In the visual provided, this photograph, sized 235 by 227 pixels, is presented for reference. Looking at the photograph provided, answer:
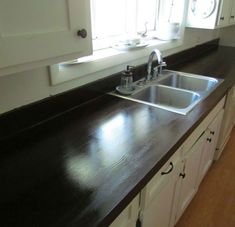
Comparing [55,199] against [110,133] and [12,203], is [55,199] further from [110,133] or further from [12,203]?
[110,133]

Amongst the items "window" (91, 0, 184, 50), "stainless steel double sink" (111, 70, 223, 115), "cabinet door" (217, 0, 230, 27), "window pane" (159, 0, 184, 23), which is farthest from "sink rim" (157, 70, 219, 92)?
"cabinet door" (217, 0, 230, 27)

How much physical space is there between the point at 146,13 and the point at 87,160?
1.68 meters

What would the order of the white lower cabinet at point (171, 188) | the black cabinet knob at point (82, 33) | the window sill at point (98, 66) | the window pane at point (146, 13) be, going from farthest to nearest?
the window pane at point (146, 13), the window sill at point (98, 66), the white lower cabinet at point (171, 188), the black cabinet knob at point (82, 33)

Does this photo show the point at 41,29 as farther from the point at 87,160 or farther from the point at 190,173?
the point at 190,173

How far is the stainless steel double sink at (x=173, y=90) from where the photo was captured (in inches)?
64.1

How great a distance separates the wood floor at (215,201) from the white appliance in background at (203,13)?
4.49 feet

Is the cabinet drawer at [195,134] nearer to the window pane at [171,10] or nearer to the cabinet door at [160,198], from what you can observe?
the cabinet door at [160,198]

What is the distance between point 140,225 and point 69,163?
16.2 inches

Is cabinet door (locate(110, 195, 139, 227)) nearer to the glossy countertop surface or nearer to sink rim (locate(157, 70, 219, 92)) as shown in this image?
the glossy countertop surface

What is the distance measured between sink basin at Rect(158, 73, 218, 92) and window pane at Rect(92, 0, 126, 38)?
0.56 meters

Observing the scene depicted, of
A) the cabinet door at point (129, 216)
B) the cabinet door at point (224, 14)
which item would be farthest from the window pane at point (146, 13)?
the cabinet door at point (129, 216)

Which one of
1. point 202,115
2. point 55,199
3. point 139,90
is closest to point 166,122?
point 202,115

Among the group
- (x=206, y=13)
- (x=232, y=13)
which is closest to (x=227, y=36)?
(x=232, y=13)

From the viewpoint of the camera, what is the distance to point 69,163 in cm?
92
